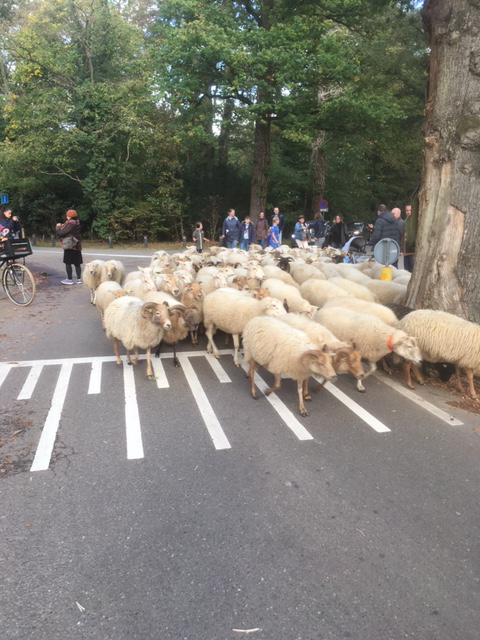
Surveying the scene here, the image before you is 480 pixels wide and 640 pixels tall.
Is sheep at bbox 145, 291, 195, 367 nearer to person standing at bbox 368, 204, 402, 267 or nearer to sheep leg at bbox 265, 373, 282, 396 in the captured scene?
sheep leg at bbox 265, 373, 282, 396

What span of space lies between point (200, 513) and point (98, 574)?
0.89 meters

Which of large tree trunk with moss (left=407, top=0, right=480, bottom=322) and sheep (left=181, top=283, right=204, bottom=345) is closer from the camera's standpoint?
large tree trunk with moss (left=407, top=0, right=480, bottom=322)

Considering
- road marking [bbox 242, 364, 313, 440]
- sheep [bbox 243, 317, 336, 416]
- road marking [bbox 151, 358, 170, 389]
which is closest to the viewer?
road marking [bbox 242, 364, 313, 440]

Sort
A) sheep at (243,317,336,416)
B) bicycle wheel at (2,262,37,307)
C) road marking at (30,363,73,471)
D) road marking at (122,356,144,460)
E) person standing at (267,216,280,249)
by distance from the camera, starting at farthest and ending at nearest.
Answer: person standing at (267,216,280,249)
bicycle wheel at (2,262,37,307)
sheep at (243,317,336,416)
road marking at (122,356,144,460)
road marking at (30,363,73,471)

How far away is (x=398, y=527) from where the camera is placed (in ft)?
11.2

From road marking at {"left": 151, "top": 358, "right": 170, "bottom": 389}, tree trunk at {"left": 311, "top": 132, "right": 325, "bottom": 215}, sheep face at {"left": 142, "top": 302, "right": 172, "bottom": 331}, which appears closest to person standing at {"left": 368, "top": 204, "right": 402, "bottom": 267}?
road marking at {"left": 151, "top": 358, "right": 170, "bottom": 389}

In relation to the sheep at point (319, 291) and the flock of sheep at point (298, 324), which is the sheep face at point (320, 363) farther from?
the sheep at point (319, 291)

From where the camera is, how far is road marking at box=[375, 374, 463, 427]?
5199mm

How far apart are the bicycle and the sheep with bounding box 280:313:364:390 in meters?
7.43

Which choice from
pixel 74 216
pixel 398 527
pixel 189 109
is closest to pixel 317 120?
pixel 189 109

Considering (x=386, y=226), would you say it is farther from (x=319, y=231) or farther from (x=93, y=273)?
(x=319, y=231)

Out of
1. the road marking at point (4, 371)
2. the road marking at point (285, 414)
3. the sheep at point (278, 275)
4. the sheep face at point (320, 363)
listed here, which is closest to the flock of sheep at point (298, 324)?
the sheep face at point (320, 363)

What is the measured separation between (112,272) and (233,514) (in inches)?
317

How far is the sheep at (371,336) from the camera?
569 cm
